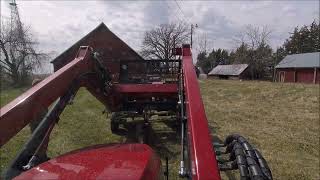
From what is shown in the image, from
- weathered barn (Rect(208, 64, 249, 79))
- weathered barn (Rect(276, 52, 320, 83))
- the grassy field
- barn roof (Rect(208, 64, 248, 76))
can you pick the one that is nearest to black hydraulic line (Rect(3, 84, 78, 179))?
the grassy field

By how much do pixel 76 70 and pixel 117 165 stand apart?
9.66 ft

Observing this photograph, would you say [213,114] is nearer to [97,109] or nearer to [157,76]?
[97,109]

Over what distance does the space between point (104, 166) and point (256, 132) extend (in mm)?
9010

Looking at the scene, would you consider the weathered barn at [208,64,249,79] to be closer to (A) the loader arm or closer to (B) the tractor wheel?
(B) the tractor wheel

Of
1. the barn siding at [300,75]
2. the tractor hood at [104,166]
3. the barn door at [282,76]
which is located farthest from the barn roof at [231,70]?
the tractor hood at [104,166]

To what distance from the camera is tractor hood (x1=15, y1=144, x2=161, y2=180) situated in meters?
2.57

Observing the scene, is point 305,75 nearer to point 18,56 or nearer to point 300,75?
point 300,75

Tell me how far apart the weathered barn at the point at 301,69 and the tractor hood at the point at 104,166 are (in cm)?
4139

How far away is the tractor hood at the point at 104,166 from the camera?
8.42 feet

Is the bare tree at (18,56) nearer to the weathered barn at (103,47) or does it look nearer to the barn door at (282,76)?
the weathered barn at (103,47)

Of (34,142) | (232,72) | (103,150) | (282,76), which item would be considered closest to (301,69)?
(282,76)

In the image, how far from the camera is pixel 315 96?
19.8 metres

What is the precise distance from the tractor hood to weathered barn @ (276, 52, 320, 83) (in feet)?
136

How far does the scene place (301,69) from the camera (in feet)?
157
